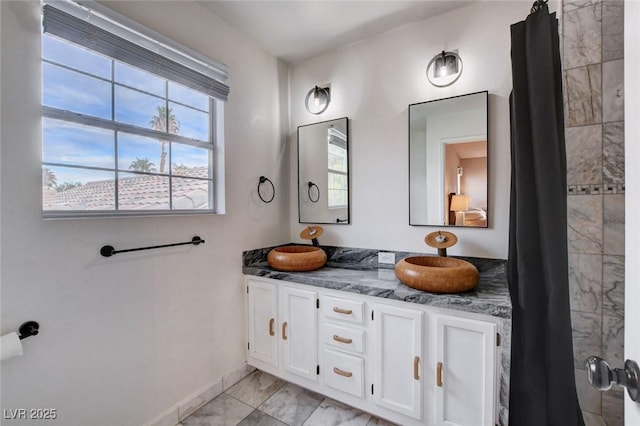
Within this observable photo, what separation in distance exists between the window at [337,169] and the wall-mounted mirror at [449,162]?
548 millimetres

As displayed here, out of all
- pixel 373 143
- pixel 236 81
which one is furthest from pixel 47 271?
pixel 373 143

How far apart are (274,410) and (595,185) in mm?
2278

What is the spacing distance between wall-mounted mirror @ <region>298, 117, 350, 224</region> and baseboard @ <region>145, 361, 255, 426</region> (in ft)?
4.34

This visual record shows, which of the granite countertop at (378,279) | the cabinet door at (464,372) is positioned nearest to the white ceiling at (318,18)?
the granite countertop at (378,279)

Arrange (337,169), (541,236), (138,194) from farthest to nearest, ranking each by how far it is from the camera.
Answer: (337,169), (138,194), (541,236)

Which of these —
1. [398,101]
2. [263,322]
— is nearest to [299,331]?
[263,322]

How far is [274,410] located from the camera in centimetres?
183

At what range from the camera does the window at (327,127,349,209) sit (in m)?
2.37

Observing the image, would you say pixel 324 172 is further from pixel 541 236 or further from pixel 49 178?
pixel 49 178

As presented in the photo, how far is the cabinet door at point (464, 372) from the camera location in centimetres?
135

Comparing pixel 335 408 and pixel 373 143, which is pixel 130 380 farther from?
pixel 373 143

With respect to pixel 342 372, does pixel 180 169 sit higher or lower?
higher

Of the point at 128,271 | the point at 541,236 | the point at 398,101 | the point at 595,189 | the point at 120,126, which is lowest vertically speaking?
the point at 128,271

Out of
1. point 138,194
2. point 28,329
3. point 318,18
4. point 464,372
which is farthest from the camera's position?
point 318,18
